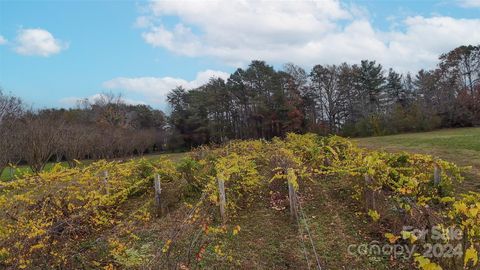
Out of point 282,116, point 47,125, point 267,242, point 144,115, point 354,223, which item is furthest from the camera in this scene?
point 144,115

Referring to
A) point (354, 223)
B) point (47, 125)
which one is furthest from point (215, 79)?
point (354, 223)

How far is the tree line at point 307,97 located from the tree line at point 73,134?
6292 millimetres

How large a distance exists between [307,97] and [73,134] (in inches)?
1060

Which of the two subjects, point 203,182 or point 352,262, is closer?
point 352,262

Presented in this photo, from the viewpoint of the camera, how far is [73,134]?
2484cm

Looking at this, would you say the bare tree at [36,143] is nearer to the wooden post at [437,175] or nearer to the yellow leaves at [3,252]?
the yellow leaves at [3,252]

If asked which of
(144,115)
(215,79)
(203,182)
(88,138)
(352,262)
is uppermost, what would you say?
(215,79)

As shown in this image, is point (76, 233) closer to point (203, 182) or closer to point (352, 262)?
point (203, 182)

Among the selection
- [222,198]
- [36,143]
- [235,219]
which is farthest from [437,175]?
[36,143]

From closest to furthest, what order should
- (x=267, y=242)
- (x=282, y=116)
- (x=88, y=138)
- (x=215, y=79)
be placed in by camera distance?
(x=267, y=242) → (x=88, y=138) → (x=282, y=116) → (x=215, y=79)

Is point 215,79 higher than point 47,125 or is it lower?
higher

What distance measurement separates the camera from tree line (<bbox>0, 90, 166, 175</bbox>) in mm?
18859

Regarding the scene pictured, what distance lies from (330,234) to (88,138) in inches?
990

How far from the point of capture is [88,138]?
2722 centimetres
